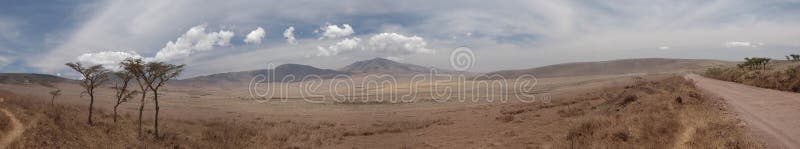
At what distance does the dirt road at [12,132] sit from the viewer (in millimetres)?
15046

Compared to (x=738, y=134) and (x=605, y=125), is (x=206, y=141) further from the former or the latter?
(x=738, y=134)

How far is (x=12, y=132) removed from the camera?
1639cm

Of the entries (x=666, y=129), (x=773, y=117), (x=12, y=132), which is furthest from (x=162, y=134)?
(x=773, y=117)

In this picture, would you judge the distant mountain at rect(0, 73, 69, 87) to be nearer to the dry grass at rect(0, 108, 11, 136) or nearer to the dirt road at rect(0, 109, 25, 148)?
the dirt road at rect(0, 109, 25, 148)

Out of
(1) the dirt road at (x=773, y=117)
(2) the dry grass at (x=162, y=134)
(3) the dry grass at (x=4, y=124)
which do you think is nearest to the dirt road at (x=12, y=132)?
(3) the dry grass at (x=4, y=124)

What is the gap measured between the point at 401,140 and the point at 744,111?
41.3 feet

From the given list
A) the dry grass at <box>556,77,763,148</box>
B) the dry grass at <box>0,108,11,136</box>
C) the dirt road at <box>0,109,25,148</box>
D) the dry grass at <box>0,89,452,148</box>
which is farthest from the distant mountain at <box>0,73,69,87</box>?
the dry grass at <box>556,77,763,148</box>

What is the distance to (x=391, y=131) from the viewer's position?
25641 millimetres

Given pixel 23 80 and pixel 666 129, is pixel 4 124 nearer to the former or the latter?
pixel 666 129

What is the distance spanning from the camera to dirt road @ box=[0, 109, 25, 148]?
1505 centimetres

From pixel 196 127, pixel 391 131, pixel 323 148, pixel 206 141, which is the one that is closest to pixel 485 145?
pixel 323 148

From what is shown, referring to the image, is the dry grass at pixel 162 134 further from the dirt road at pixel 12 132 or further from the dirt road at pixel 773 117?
the dirt road at pixel 773 117

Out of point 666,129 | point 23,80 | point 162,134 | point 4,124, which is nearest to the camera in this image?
point 666,129

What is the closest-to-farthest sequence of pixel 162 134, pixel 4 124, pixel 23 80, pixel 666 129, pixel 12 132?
pixel 666 129 < pixel 12 132 < pixel 4 124 < pixel 162 134 < pixel 23 80
